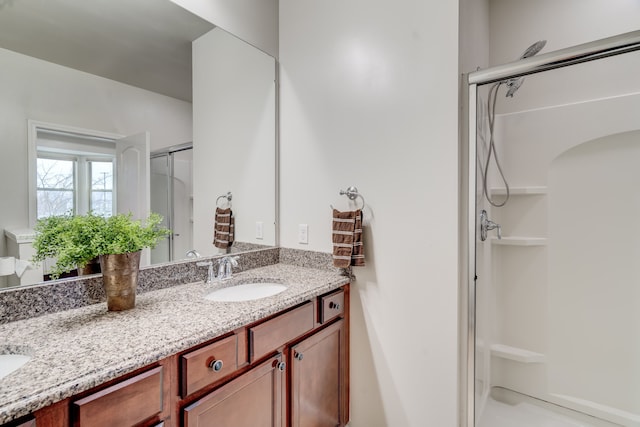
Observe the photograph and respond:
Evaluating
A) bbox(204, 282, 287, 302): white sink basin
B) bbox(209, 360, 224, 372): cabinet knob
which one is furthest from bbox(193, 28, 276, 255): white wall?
bbox(209, 360, 224, 372): cabinet knob

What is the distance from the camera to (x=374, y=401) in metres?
1.66

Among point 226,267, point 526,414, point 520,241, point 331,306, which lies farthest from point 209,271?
point 526,414

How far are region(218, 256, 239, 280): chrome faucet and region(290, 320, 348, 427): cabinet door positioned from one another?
541mm

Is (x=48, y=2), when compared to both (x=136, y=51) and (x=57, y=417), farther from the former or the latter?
(x=57, y=417)

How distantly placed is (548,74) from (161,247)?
2572 millimetres

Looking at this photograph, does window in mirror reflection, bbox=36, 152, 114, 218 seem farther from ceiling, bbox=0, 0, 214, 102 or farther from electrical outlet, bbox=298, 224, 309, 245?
electrical outlet, bbox=298, 224, 309, 245

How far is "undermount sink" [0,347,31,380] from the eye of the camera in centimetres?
82

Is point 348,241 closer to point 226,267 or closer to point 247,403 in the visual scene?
point 226,267

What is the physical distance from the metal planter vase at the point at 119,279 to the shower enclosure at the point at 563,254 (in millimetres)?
1622

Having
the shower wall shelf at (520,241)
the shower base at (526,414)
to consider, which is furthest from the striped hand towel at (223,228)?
the shower base at (526,414)

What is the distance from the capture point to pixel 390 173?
1.60 meters

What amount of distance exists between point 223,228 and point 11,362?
1.05m

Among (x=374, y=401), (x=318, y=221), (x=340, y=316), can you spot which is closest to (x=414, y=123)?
(x=318, y=221)

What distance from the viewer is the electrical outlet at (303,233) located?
1.90 meters
